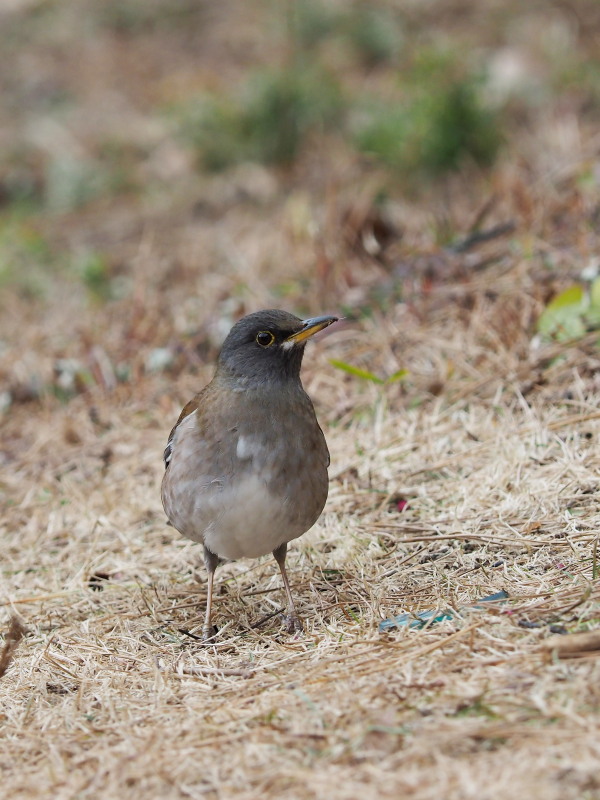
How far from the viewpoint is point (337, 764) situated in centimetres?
277

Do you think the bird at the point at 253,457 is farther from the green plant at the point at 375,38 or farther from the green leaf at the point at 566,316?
the green plant at the point at 375,38

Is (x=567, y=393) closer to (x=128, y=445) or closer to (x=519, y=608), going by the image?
(x=519, y=608)

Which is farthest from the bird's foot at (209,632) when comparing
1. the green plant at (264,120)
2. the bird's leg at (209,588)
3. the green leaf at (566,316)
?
the green plant at (264,120)

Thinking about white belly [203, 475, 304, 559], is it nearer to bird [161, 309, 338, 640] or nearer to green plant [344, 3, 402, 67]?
bird [161, 309, 338, 640]

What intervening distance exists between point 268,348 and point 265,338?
2.1 inches

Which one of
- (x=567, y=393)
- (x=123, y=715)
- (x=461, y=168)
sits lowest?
(x=123, y=715)

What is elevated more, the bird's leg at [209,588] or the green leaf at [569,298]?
the green leaf at [569,298]

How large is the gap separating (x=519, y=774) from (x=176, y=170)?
8.71 metres

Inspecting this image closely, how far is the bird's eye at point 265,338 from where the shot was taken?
4266 millimetres

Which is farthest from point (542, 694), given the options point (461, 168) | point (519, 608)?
point (461, 168)

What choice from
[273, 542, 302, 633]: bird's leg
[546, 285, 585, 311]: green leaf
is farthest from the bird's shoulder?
[546, 285, 585, 311]: green leaf

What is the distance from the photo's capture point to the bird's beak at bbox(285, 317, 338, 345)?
411 centimetres

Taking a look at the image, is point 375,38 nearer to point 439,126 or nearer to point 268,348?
point 439,126

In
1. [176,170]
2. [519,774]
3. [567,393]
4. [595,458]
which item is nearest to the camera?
[519,774]
